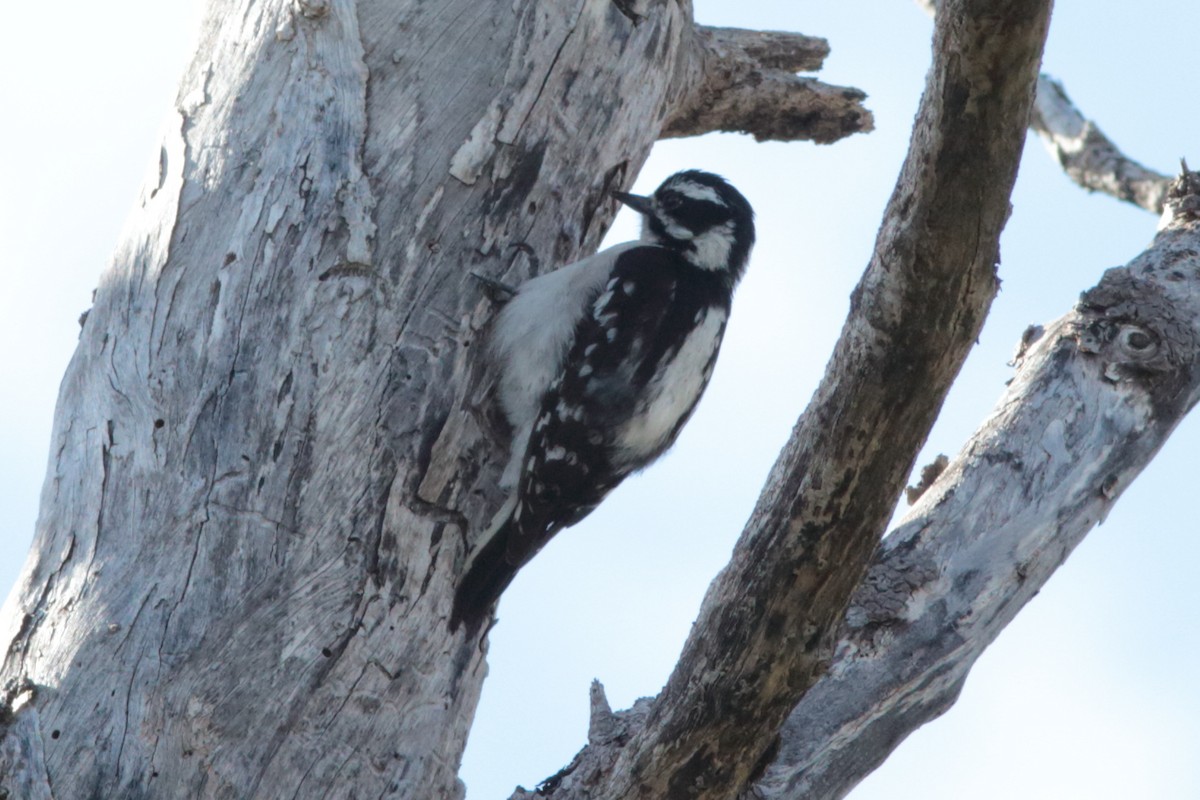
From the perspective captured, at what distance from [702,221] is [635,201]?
1.48ft

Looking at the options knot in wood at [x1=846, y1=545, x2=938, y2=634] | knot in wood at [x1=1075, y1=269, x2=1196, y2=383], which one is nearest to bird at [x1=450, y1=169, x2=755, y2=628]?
knot in wood at [x1=846, y1=545, x2=938, y2=634]

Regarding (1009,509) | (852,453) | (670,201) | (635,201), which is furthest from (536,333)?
(852,453)

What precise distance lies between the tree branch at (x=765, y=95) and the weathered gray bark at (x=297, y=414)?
1.06 meters

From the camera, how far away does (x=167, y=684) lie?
A: 10.0 ft

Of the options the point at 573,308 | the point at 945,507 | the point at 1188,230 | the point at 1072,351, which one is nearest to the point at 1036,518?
the point at 945,507

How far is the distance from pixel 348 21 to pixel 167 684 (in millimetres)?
1927

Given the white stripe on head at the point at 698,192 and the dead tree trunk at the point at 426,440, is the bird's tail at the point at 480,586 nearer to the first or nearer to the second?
the dead tree trunk at the point at 426,440

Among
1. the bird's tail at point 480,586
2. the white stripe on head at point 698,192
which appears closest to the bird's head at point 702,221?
the white stripe on head at point 698,192

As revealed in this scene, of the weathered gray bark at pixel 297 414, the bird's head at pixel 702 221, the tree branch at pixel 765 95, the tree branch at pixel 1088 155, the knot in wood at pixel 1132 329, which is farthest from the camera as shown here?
the tree branch at pixel 1088 155

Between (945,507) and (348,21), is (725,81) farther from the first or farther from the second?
(945,507)

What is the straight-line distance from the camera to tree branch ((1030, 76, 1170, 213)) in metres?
6.73

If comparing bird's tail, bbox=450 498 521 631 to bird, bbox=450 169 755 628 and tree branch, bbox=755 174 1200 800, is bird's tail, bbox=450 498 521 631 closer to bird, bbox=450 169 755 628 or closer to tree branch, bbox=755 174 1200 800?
bird, bbox=450 169 755 628

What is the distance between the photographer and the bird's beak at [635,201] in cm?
460

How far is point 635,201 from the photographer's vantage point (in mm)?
4812
